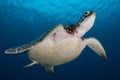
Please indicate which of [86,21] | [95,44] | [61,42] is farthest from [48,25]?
[86,21]

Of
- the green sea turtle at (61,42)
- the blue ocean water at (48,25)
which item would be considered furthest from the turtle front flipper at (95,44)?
the blue ocean water at (48,25)

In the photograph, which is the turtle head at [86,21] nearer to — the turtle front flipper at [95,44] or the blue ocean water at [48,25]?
the turtle front flipper at [95,44]

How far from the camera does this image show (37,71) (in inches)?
1586

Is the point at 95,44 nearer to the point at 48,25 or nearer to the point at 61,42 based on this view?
the point at 61,42

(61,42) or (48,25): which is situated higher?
(48,25)

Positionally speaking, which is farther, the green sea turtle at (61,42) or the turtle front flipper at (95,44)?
the turtle front flipper at (95,44)

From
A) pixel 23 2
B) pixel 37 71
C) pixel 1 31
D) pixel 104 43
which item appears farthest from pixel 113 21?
pixel 37 71

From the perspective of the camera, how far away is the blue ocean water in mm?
16984

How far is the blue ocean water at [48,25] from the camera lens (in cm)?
1698

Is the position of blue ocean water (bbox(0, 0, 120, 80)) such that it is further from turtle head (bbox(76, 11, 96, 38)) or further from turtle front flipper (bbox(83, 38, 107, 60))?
turtle head (bbox(76, 11, 96, 38))

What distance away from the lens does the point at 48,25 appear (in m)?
22.1

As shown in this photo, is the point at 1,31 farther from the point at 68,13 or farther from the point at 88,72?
the point at 88,72

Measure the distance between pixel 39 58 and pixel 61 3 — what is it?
1194 centimetres

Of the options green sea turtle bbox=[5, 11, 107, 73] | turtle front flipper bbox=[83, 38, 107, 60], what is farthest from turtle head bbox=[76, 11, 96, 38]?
turtle front flipper bbox=[83, 38, 107, 60]
